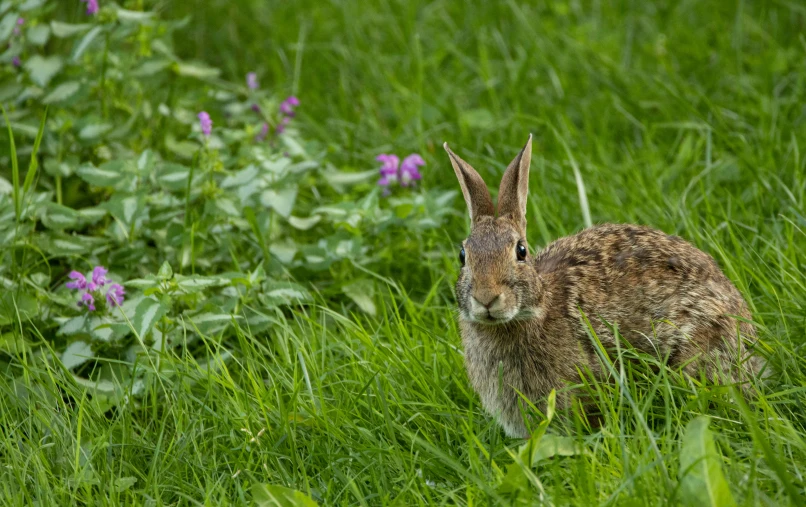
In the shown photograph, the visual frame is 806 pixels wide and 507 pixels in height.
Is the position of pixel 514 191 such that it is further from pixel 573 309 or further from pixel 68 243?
pixel 68 243

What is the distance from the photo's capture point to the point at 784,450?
334cm

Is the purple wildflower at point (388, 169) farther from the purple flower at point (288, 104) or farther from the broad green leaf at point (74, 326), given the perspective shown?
the broad green leaf at point (74, 326)

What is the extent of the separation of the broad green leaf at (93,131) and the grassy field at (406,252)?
123mm

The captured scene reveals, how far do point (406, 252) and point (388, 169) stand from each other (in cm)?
53

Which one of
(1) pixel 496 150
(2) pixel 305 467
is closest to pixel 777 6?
(1) pixel 496 150

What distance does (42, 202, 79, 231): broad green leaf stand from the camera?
4.58m

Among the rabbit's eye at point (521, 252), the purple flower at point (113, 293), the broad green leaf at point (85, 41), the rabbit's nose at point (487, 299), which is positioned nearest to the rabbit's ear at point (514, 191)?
the rabbit's eye at point (521, 252)

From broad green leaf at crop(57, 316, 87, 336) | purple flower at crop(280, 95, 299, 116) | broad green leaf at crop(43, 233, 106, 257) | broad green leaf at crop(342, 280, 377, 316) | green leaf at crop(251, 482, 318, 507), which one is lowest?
broad green leaf at crop(342, 280, 377, 316)

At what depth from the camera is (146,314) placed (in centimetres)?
390

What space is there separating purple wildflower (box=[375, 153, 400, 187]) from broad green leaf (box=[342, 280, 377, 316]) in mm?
775

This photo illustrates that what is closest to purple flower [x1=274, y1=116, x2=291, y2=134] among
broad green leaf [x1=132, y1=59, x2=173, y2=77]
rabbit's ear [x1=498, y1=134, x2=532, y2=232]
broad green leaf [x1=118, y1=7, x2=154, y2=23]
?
broad green leaf [x1=132, y1=59, x2=173, y2=77]

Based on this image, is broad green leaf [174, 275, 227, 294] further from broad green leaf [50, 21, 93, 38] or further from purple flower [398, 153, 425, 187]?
broad green leaf [50, 21, 93, 38]

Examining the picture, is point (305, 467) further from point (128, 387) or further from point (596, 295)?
point (596, 295)

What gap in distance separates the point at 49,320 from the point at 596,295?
2262mm
